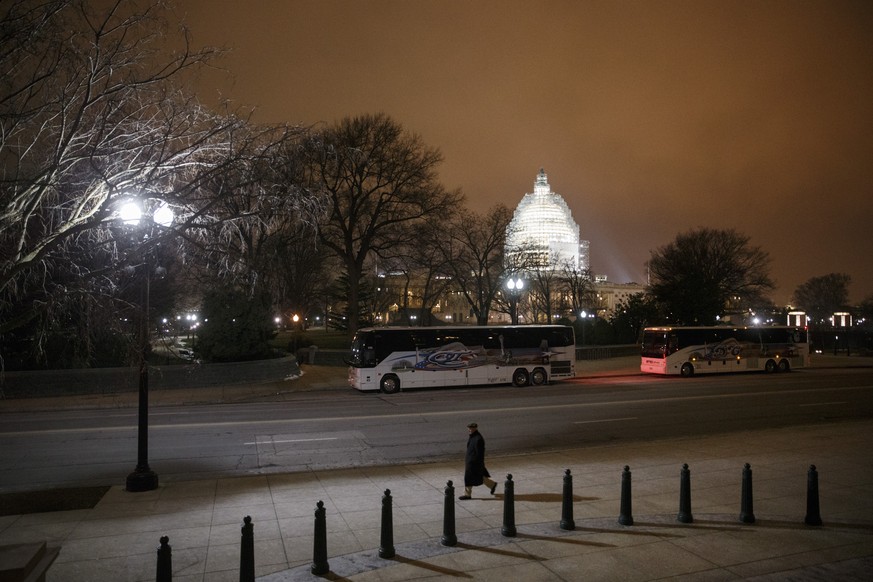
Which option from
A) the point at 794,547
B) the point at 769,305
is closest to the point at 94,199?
the point at 794,547

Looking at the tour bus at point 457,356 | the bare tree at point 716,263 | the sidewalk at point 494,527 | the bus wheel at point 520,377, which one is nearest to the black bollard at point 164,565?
the sidewalk at point 494,527

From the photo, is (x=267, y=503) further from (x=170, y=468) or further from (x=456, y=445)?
(x=456, y=445)

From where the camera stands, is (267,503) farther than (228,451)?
No

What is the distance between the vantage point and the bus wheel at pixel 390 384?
29766 mm

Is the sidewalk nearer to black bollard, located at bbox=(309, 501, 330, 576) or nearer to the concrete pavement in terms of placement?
the concrete pavement

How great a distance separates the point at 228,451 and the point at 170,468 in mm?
1884

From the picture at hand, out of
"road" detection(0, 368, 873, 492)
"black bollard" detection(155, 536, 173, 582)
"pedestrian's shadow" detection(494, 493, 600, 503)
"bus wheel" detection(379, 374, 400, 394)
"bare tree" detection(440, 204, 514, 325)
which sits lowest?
A: "road" detection(0, 368, 873, 492)

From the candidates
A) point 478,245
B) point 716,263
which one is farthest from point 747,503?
point 716,263

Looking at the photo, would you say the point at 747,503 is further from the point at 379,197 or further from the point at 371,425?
the point at 379,197

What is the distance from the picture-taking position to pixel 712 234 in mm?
72188

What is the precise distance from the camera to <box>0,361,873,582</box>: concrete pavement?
771 cm

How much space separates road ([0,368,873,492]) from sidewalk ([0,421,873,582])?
7.26 ft

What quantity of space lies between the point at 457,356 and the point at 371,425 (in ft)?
38.8

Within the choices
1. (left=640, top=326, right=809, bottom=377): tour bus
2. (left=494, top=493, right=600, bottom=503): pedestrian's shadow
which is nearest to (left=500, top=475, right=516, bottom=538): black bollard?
(left=494, top=493, right=600, bottom=503): pedestrian's shadow
